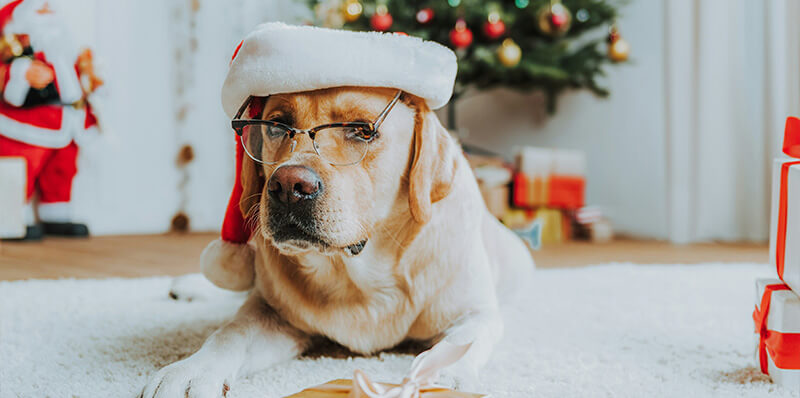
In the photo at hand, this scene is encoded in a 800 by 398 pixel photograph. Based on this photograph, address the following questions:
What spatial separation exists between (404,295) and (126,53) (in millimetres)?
3469

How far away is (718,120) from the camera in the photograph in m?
3.79

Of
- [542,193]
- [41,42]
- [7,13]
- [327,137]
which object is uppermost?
[7,13]

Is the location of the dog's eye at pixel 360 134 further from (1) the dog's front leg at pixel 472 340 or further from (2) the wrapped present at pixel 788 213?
(2) the wrapped present at pixel 788 213

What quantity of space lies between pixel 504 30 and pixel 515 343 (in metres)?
2.58

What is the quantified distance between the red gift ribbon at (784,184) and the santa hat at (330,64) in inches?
26.5

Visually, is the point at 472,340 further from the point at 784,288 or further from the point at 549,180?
the point at 549,180

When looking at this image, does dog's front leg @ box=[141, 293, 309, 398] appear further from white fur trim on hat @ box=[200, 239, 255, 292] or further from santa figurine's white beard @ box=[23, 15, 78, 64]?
santa figurine's white beard @ box=[23, 15, 78, 64]

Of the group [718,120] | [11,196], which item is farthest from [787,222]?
[11,196]

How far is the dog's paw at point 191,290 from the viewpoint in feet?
6.29

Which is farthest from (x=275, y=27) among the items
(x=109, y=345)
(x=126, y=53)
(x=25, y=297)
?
(x=126, y=53)

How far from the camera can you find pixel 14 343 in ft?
4.58

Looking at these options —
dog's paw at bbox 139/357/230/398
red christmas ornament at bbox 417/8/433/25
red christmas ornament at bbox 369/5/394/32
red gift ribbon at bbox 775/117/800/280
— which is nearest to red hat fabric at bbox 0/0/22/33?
→ red christmas ornament at bbox 369/5/394/32

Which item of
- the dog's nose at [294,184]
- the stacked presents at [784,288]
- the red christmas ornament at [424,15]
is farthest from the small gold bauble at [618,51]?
the dog's nose at [294,184]

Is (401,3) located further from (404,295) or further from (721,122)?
(404,295)
